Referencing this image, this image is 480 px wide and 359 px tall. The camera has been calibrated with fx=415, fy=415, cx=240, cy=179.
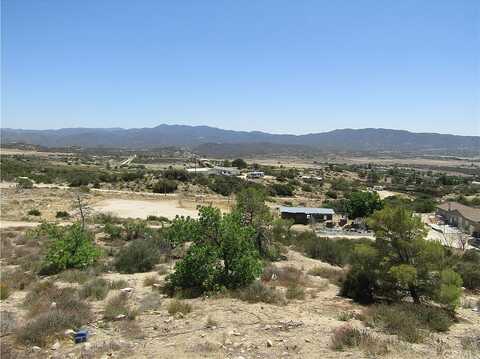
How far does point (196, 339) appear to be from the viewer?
9.08 m

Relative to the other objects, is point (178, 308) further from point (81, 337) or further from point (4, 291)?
point (4, 291)

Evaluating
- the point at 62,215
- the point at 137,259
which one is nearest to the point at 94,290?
the point at 137,259

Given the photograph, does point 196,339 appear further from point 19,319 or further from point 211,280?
point 19,319

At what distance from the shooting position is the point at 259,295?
12258 mm

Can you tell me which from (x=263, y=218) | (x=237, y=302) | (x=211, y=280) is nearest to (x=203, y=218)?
(x=211, y=280)

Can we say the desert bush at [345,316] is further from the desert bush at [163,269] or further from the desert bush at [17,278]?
the desert bush at [17,278]

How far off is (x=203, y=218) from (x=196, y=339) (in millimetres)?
5440

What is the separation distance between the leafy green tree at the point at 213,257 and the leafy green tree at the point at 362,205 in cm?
3060

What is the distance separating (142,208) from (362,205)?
22.7 metres

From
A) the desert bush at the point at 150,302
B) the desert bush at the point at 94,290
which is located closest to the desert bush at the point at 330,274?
the desert bush at the point at 150,302

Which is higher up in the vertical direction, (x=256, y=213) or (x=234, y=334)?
(x=256, y=213)

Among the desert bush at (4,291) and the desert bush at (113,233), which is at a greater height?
the desert bush at (4,291)

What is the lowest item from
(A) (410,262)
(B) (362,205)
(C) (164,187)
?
(C) (164,187)

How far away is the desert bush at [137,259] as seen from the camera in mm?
16594
